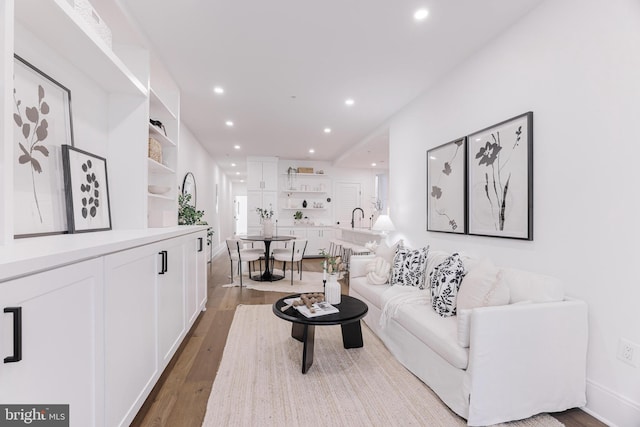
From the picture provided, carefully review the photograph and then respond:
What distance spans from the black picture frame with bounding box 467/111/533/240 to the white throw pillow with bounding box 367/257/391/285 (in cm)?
94

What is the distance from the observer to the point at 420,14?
7.71 feet

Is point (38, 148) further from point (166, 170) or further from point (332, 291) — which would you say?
point (332, 291)

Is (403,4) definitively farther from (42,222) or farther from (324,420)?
(324,420)

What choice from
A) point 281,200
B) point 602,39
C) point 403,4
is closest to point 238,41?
point 403,4

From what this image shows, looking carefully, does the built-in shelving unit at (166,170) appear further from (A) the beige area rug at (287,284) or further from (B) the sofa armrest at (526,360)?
(B) the sofa armrest at (526,360)

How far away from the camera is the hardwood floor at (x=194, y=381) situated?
1.76 meters

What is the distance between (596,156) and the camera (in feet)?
6.13

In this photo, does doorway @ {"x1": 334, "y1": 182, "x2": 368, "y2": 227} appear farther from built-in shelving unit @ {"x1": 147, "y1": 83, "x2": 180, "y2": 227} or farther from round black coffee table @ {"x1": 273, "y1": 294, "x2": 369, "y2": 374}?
round black coffee table @ {"x1": 273, "y1": 294, "x2": 369, "y2": 374}

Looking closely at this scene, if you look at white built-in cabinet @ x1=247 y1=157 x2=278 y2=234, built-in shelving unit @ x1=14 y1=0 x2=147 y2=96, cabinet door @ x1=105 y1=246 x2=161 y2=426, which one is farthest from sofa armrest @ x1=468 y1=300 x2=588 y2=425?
white built-in cabinet @ x1=247 y1=157 x2=278 y2=234

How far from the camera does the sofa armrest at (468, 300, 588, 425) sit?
5.55 feet

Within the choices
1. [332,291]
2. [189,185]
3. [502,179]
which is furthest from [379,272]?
[189,185]

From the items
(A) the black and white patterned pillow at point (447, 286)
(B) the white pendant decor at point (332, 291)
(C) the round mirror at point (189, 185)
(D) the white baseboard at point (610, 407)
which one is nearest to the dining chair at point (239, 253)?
(C) the round mirror at point (189, 185)

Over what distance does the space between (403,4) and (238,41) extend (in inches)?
58.4

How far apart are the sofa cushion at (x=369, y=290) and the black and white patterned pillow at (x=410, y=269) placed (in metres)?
0.16
